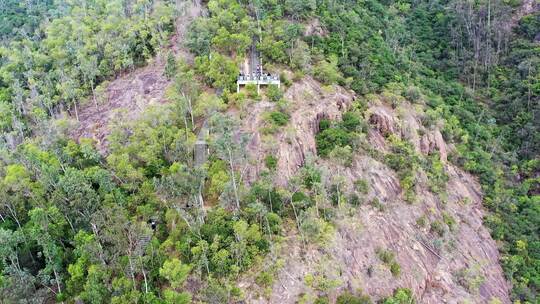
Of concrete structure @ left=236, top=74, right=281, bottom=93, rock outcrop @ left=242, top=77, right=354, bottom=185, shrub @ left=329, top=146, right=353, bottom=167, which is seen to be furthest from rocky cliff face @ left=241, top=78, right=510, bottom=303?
concrete structure @ left=236, top=74, right=281, bottom=93

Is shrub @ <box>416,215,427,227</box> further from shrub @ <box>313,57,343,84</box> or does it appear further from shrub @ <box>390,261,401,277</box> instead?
shrub @ <box>313,57,343,84</box>

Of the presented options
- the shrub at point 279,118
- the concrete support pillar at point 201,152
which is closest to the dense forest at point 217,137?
the shrub at point 279,118

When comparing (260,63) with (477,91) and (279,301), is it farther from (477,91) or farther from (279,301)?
(477,91)

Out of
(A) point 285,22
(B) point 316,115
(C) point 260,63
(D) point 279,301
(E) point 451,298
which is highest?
(A) point 285,22

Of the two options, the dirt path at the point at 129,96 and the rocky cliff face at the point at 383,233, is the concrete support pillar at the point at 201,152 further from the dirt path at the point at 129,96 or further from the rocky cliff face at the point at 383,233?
the dirt path at the point at 129,96

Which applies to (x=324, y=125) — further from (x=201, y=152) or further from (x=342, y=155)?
(x=201, y=152)

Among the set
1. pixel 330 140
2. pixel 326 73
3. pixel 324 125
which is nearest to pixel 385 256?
pixel 330 140

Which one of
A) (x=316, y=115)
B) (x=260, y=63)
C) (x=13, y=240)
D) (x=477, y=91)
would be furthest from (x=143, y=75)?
(x=477, y=91)
